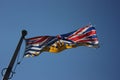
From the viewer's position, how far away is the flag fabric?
1461 centimetres

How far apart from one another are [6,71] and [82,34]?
666 cm

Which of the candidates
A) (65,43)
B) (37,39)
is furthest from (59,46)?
(37,39)

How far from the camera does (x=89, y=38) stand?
15.8 meters

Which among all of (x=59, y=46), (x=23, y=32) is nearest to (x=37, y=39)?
(x=59, y=46)

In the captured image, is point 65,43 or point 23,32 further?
point 65,43

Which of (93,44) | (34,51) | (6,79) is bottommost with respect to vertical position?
(6,79)

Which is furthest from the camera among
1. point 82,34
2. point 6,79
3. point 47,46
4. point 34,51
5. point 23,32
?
point 82,34

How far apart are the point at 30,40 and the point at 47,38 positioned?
1105 millimetres

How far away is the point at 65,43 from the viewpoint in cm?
1541

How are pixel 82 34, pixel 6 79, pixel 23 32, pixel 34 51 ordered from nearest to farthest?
pixel 6 79 < pixel 23 32 < pixel 34 51 < pixel 82 34

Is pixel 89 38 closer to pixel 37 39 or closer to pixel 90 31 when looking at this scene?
pixel 90 31

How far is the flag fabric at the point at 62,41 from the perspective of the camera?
47.9 feet

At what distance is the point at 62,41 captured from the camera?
51.3ft

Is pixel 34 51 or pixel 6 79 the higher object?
pixel 34 51
